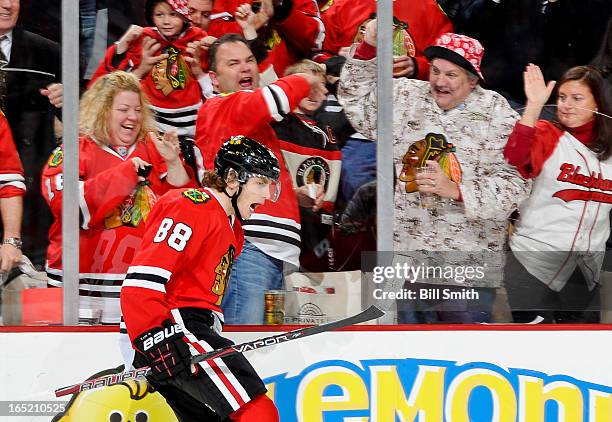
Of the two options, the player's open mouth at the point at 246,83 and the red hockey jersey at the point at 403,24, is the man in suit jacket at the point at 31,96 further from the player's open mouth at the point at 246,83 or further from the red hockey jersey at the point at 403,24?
the red hockey jersey at the point at 403,24

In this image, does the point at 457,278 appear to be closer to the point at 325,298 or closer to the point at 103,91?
the point at 325,298

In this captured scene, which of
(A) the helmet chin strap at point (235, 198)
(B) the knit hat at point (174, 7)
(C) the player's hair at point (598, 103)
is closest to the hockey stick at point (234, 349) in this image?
(A) the helmet chin strap at point (235, 198)

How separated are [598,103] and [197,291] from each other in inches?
61.2

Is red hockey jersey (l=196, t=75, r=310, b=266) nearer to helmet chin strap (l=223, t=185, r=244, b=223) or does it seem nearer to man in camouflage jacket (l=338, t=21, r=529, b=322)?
helmet chin strap (l=223, t=185, r=244, b=223)

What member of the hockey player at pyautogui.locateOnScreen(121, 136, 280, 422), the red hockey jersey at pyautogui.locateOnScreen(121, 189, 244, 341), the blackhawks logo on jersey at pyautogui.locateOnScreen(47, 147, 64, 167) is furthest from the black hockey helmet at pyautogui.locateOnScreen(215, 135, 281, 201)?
the blackhawks logo on jersey at pyautogui.locateOnScreen(47, 147, 64, 167)

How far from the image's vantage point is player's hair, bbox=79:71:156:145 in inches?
131

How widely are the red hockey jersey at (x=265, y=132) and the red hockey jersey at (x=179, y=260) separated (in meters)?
0.15

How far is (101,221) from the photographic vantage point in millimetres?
3354

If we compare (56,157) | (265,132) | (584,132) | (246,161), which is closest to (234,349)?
(246,161)

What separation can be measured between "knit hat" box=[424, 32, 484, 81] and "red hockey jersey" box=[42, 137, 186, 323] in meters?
1.08

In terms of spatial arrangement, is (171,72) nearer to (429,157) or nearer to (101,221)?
(101,221)

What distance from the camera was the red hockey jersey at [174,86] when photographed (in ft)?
11.1

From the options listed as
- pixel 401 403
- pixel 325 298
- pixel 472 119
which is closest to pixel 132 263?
pixel 325 298

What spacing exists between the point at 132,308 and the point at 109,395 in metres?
0.36
